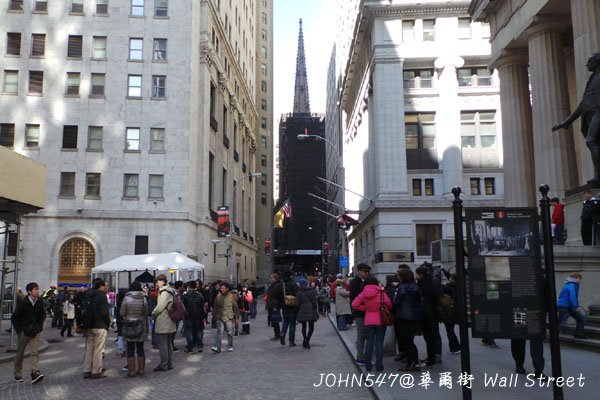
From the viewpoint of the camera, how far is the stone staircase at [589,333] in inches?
461

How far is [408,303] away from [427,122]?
103 feet

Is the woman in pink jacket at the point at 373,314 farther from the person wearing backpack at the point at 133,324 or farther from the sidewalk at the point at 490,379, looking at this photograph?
the person wearing backpack at the point at 133,324

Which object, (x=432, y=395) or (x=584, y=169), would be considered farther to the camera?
(x=584, y=169)

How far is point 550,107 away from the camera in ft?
66.8

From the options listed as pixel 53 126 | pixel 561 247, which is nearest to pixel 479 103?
pixel 561 247

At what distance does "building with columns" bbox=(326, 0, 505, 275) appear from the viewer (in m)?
38.2

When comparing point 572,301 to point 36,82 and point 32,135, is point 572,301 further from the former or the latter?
point 36,82

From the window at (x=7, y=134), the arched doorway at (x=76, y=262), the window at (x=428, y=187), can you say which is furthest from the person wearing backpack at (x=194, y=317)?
the window at (x=7, y=134)

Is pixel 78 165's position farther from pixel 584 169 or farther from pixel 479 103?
pixel 584 169

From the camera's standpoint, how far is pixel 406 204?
38.2m

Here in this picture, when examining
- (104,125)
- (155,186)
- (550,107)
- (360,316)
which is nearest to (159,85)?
(104,125)

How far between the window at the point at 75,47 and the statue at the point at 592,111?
3530 cm

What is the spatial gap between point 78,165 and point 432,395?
35065mm

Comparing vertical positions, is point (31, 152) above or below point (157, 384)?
above
